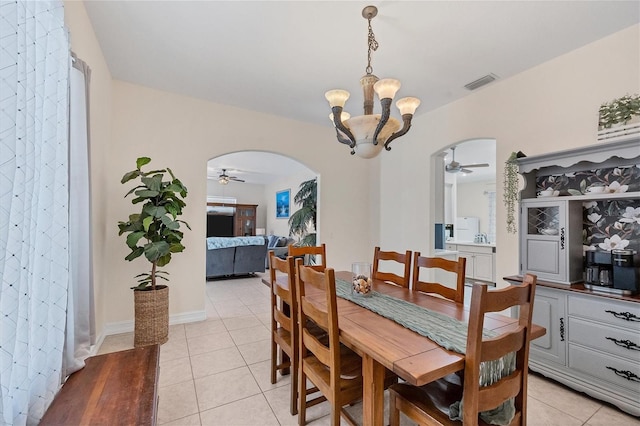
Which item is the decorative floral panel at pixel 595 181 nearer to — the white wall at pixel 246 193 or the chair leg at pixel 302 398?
the chair leg at pixel 302 398

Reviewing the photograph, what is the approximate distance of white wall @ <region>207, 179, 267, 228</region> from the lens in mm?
10078

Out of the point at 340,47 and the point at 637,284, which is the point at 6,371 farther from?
the point at 637,284

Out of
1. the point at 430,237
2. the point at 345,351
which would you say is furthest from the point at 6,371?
the point at 430,237

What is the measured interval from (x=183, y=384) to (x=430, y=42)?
3.60m

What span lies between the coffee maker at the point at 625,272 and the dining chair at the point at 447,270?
3.82 feet

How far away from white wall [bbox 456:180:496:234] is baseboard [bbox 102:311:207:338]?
306 inches

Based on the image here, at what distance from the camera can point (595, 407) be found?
202cm

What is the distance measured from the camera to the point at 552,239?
2.46 meters

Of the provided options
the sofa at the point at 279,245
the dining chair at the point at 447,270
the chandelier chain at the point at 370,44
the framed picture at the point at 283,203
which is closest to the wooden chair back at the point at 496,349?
the dining chair at the point at 447,270

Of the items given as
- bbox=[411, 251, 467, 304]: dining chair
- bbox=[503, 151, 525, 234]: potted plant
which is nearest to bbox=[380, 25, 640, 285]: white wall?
bbox=[503, 151, 525, 234]: potted plant

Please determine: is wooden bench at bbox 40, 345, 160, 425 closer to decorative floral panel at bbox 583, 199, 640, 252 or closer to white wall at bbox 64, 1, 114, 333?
white wall at bbox 64, 1, 114, 333

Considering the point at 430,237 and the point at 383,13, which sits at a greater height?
the point at 383,13

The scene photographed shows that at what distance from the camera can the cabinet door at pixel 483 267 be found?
19.3ft

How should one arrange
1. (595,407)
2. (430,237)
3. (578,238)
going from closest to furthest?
(595,407)
(578,238)
(430,237)
